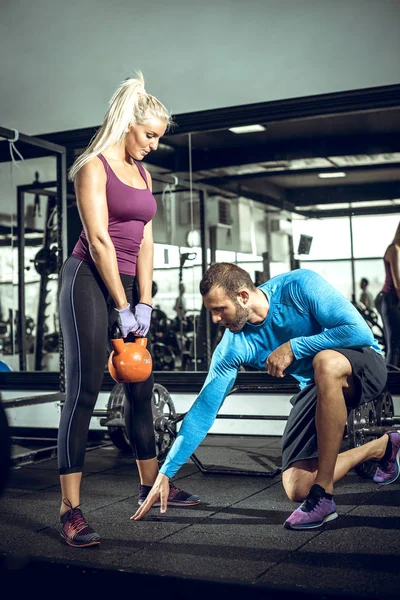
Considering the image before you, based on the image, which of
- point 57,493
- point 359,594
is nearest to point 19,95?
point 57,493

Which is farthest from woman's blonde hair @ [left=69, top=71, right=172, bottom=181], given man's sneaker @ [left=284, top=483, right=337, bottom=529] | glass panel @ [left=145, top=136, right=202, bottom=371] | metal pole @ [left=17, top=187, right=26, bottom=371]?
metal pole @ [left=17, top=187, right=26, bottom=371]

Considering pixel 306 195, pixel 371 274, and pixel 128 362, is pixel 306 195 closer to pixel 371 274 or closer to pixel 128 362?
pixel 371 274

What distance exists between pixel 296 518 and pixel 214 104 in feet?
9.03

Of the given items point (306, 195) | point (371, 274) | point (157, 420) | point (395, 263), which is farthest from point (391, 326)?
point (157, 420)

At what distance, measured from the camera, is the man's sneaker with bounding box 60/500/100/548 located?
6.80 ft

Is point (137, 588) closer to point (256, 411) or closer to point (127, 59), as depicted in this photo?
point (256, 411)

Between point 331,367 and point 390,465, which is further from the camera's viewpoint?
point 390,465

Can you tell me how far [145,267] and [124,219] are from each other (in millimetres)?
234

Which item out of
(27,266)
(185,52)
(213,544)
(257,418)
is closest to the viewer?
(213,544)

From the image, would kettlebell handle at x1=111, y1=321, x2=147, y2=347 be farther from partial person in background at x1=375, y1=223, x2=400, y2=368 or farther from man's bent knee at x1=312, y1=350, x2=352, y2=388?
partial person in background at x1=375, y1=223, x2=400, y2=368

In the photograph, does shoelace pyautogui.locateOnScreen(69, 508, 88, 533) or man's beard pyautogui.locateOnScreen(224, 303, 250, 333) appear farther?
man's beard pyautogui.locateOnScreen(224, 303, 250, 333)

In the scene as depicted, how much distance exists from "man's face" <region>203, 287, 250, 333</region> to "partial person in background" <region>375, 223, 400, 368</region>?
2.23 metres

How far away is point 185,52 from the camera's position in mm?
4227

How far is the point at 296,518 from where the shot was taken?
7.20 feet
